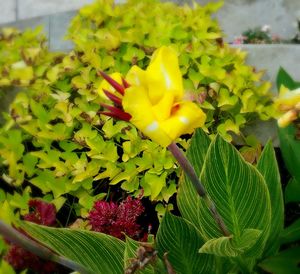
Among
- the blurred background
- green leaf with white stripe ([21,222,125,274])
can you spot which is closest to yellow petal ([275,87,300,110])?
green leaf with white stripe ([21,222,125,274])

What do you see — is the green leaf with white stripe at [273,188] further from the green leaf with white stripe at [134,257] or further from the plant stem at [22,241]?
the plant stem at [22,241]

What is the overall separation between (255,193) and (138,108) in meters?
0.57

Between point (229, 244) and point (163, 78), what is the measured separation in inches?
17.2

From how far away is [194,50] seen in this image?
172cm

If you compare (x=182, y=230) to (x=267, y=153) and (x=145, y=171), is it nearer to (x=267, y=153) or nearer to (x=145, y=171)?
(x=267, y=153)

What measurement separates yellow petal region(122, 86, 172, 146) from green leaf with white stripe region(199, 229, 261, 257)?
36 cm

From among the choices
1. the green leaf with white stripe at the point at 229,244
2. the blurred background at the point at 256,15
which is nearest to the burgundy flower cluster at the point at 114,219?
the green leaf with white stripe at the point at 229,244

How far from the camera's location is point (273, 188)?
1354 millimetres

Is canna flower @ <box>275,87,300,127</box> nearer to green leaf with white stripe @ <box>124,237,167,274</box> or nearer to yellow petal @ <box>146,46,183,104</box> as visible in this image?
yellow petal @ <box>146,46,183,104</box>

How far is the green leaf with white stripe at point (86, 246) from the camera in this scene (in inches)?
44.3

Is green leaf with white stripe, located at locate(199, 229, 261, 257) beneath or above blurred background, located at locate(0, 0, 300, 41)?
above

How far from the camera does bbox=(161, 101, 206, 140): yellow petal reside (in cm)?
73

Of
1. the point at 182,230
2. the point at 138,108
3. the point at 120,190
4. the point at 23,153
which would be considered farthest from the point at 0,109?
the point at 138,108

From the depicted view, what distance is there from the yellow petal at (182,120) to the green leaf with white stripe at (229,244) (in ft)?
1.11
